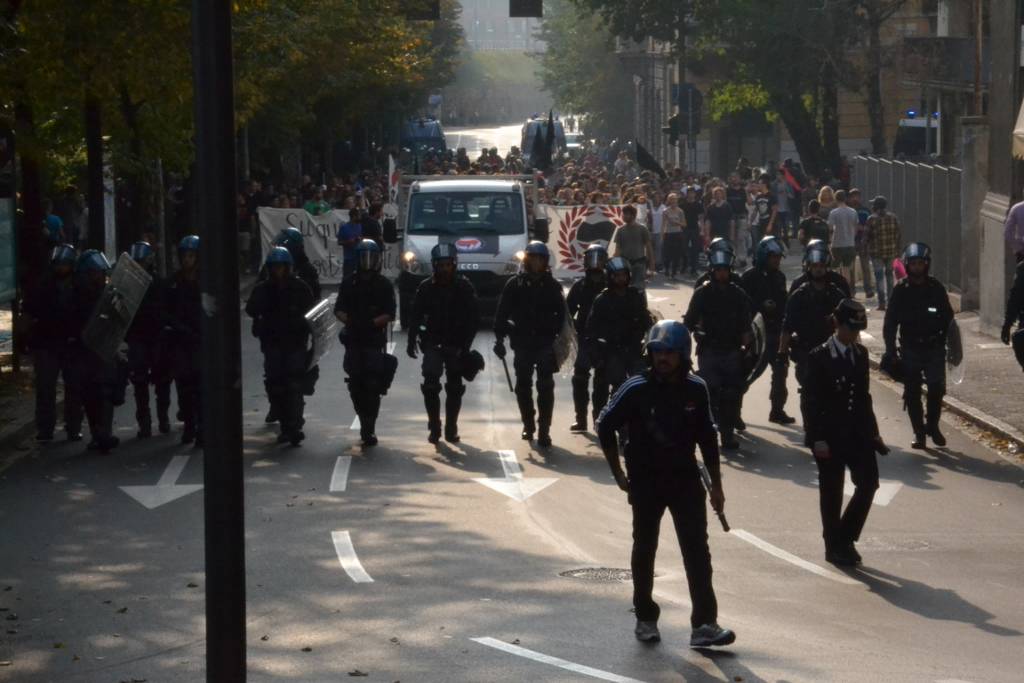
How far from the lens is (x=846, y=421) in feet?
38.0

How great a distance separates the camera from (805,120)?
1896 inches

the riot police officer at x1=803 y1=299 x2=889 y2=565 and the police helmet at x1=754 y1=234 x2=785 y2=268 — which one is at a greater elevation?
the police helmet at x1=754 y1=234 x2=785 y2=268

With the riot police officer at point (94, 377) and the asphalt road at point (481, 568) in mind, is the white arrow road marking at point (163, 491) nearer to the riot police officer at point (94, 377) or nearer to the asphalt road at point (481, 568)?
the asphalt road at point (481, 568)

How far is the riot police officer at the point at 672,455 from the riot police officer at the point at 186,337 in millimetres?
7941

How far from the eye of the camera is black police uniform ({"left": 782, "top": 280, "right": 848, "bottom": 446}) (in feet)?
53.8

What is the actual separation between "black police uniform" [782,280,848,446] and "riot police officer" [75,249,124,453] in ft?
19.2

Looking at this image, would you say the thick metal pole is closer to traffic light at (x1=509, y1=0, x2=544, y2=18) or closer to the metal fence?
the metal fence

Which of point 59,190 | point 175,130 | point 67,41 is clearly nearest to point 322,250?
point 59,190

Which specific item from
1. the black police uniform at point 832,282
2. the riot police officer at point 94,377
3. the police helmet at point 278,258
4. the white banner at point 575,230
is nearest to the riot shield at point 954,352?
the black police uniform at point 832,282

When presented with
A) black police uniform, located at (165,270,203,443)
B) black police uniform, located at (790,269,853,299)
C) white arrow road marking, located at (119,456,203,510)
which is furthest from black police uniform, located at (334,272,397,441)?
black police uniform, located at (790,269,853,299)

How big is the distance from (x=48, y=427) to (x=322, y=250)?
19.9 meters

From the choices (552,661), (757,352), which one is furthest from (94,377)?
(552,661)

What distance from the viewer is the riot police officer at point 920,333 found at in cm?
1612

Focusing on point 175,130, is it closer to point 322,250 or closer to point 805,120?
point 322,250
